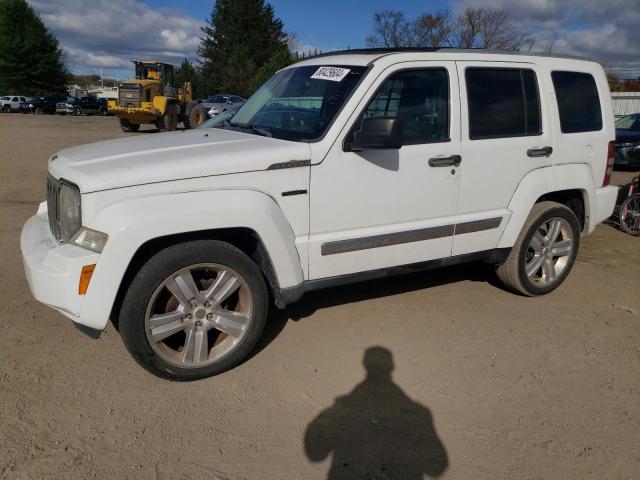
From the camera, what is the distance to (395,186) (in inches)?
145

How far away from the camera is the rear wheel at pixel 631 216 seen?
24.1 feet

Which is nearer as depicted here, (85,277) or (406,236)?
(85,277)

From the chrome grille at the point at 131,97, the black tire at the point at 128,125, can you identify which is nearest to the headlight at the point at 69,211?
the chrome grille at the point at 131,97

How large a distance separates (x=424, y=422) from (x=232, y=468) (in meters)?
1.12

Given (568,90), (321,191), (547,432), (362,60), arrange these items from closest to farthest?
(547,432), (321,191), (362,60), (568,90)

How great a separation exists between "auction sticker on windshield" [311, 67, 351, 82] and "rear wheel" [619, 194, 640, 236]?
218 inches

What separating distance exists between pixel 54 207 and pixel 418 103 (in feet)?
8.58

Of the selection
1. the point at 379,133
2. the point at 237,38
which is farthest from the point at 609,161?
the point at 237,38

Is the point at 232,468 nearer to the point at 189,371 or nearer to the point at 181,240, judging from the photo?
the point at 189,371

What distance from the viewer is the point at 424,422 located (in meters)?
3.01

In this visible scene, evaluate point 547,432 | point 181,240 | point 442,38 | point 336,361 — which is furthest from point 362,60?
point 442,38

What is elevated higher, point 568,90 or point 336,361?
point 568,90

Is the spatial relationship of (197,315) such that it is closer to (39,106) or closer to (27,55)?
(39,106)

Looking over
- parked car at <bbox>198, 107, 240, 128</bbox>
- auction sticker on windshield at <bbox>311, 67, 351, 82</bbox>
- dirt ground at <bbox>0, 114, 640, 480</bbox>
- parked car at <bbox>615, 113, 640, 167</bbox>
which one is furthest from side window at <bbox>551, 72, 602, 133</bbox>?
parked car at <bbox>615, 113, 640, 167</bbox>
